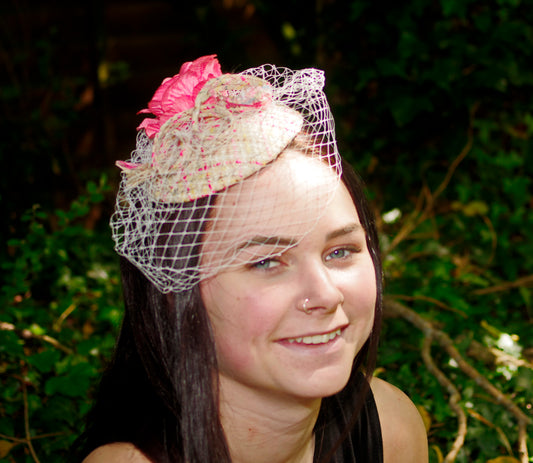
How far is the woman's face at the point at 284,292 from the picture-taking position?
1522 mm

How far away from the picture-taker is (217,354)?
163cm

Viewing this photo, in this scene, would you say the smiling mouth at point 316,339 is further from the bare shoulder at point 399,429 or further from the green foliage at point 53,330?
the green foliage at point 53,330

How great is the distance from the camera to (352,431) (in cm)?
209

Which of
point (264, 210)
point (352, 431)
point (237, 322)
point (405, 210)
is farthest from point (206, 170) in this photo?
point (405, 210)

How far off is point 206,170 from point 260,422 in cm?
78

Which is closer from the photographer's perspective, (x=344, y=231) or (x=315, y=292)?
(x=315, y=292)

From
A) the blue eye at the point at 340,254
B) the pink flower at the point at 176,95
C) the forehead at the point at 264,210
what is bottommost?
the blue eye at the point at 340,254

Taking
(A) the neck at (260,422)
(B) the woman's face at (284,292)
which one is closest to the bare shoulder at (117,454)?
(A) the neck at (260,422)

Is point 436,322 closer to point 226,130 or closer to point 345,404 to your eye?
point 345,404

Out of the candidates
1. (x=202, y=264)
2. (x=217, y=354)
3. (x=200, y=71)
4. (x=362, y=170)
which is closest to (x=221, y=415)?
(x=217, y=354)

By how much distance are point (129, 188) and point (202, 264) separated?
1.11 feet

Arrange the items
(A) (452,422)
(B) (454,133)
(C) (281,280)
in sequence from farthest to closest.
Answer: (B) (454,133), (A) (452,422), (C) (281,280)

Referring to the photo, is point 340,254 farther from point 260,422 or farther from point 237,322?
point 260,422

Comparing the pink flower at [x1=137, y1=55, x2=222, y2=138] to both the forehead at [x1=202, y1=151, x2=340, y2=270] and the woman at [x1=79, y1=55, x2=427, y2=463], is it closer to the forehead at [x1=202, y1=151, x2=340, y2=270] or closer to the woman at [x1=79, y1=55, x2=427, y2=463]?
the woman at [x1=79, y1=55, x2=427, y2=463]
